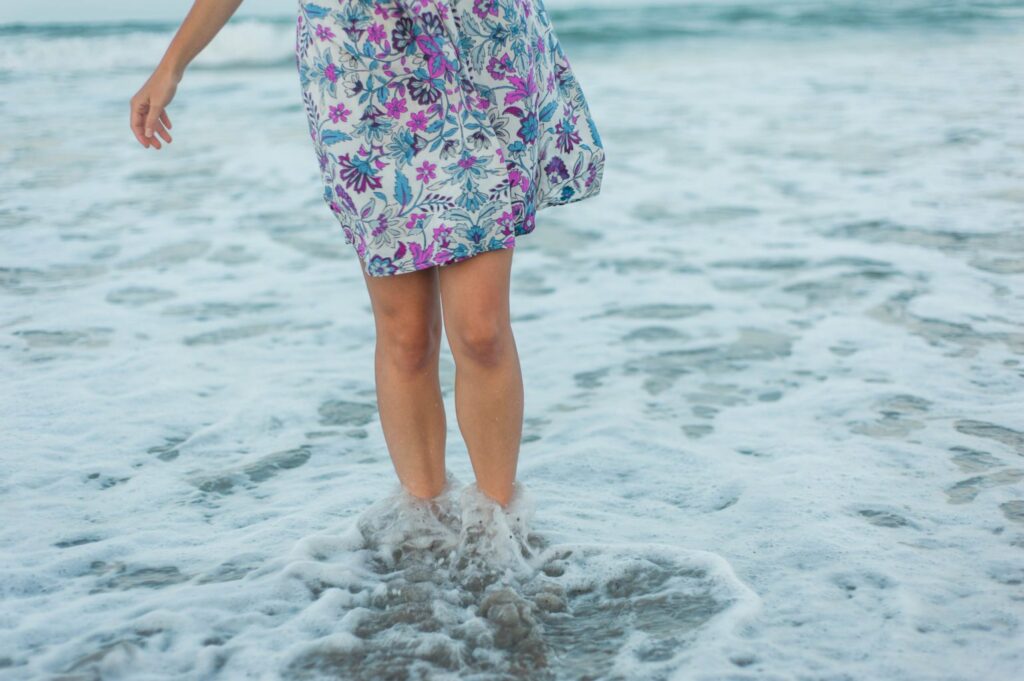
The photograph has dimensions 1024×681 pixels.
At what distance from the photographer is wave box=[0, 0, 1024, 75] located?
15906 millimetres

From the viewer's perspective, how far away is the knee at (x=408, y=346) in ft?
8.07

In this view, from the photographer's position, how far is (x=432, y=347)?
2.53 m

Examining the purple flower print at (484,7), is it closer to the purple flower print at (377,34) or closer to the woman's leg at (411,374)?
the purple flower print at (377,34)

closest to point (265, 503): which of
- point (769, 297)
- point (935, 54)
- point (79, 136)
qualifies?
point (769, 297)

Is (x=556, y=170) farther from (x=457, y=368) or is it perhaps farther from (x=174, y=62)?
(x=174, y=62)

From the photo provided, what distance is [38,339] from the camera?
14.0 feet

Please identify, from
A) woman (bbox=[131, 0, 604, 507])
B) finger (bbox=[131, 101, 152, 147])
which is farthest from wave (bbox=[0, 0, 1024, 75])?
woman (bbox=[131, 0, 604, 507])

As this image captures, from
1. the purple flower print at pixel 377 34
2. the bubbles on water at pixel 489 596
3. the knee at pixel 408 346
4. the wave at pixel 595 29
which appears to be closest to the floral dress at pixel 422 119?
the purple flower print at pixel 377 34

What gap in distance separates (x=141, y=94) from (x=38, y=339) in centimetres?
235

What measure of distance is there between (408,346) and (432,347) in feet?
0.24

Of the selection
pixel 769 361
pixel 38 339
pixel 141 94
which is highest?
pixel 141 94

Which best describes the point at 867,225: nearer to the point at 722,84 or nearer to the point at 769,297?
the point at 769,297

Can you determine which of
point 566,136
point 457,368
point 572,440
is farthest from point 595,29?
point 457,368

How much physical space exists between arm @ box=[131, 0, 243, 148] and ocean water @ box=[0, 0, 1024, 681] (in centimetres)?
107
